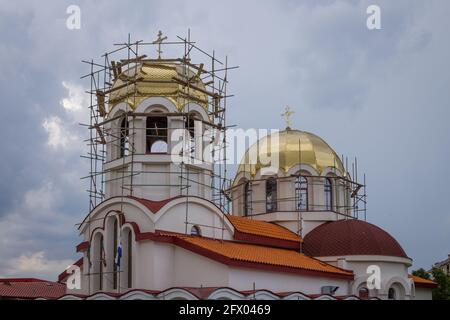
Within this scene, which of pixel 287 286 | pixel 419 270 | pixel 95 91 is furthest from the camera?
pixel 419 270

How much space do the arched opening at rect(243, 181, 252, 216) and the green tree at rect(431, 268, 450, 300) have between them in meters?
10.0

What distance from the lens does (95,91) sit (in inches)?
1081

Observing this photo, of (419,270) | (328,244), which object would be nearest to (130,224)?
(328,244)

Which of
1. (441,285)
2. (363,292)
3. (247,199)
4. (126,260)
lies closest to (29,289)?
Answer: (126,260)

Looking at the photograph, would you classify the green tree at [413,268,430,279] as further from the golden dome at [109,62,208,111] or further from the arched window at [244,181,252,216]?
the golden dome at [109,62,208,111]

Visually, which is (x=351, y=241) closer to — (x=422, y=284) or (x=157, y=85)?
(x=422, y=284)

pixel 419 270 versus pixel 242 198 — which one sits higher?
pixel 242 198

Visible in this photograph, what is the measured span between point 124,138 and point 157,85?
2.24 meters

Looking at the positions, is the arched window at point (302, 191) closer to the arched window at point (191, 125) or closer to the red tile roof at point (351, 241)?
the red tile roof at point (351, 241)
